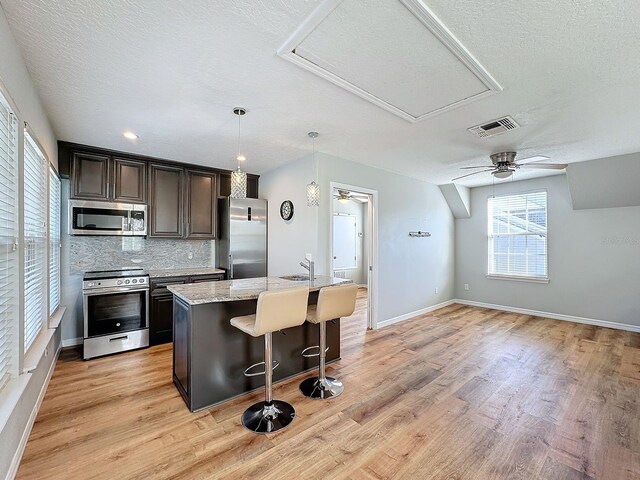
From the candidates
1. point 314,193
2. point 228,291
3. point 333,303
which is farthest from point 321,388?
point 314,193

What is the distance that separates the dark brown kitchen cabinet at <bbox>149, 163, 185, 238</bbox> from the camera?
409 cm

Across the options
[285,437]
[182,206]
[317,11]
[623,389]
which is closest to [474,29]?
[317,11]

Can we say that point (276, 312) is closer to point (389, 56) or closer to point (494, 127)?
point (389, 56)

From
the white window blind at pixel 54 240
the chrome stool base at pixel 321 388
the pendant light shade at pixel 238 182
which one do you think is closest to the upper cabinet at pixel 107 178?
the white window blind at pixel 54 240

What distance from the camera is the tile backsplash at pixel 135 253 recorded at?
3824 millimetres

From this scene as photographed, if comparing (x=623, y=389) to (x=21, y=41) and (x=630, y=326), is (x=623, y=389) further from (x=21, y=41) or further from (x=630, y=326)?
(x=21, y=41)

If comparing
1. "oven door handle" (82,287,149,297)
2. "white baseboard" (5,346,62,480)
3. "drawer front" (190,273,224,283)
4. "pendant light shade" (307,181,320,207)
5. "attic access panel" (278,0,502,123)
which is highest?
"attic access panel" (278,0,502,123)

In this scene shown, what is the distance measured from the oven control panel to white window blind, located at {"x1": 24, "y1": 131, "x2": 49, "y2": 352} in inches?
26.0

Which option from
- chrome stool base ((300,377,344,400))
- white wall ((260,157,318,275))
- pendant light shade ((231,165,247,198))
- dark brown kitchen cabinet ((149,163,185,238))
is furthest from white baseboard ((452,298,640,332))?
dark brown kitchen cabinet ((149,163,185,238))

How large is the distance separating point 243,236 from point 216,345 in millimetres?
2295

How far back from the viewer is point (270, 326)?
2090 millimetres

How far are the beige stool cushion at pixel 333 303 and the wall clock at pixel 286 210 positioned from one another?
1.88m

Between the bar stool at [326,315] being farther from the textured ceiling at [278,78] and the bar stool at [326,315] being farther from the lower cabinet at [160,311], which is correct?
the lower cabinet at [160,311]

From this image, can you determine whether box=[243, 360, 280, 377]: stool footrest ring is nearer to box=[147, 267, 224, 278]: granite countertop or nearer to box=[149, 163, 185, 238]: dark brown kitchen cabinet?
box=[147, 267, 224, 278]: granite countertop
